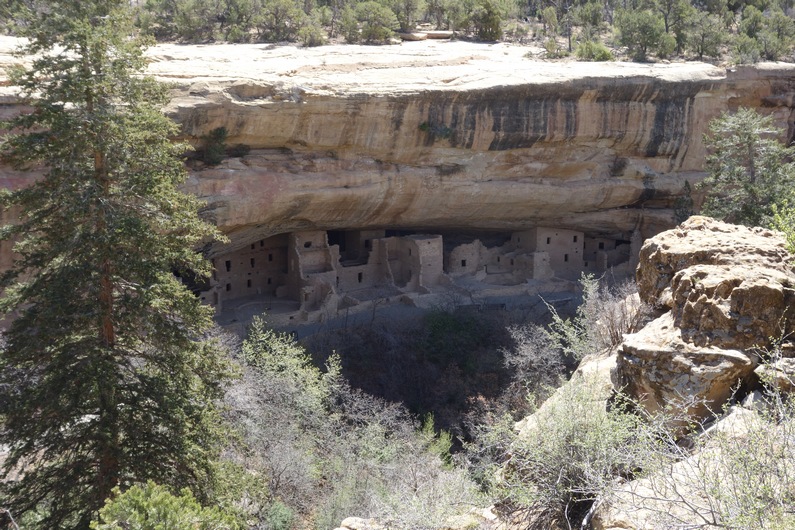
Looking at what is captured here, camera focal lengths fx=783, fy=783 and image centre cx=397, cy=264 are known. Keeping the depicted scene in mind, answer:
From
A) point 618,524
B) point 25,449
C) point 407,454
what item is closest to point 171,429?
point 25,449

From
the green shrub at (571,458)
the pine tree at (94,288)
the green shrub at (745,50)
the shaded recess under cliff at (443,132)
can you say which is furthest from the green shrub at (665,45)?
the pine tree at (94,288)

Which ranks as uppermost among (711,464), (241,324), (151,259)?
(151,259)

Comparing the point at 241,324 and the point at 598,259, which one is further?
the point at 598,259

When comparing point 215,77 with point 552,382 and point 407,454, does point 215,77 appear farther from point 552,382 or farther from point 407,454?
point 552,382

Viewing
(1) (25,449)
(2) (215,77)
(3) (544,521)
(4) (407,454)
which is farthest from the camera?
(2) (215,77)

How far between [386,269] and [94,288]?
11.2 metres

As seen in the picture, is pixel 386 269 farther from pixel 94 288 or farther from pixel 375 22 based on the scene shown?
pixel 94 288

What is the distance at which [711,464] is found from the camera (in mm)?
5344

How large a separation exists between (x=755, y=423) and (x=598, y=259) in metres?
14.7

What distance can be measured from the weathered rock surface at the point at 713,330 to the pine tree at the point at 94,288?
4121 millimetres

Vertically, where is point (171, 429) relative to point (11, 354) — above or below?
below

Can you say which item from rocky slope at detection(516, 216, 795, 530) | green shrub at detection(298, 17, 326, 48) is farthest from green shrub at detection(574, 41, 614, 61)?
rocky slope at detection(516, 216, 795, 530)

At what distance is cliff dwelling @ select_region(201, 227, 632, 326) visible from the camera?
1675cm

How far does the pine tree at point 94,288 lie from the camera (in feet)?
23.0
